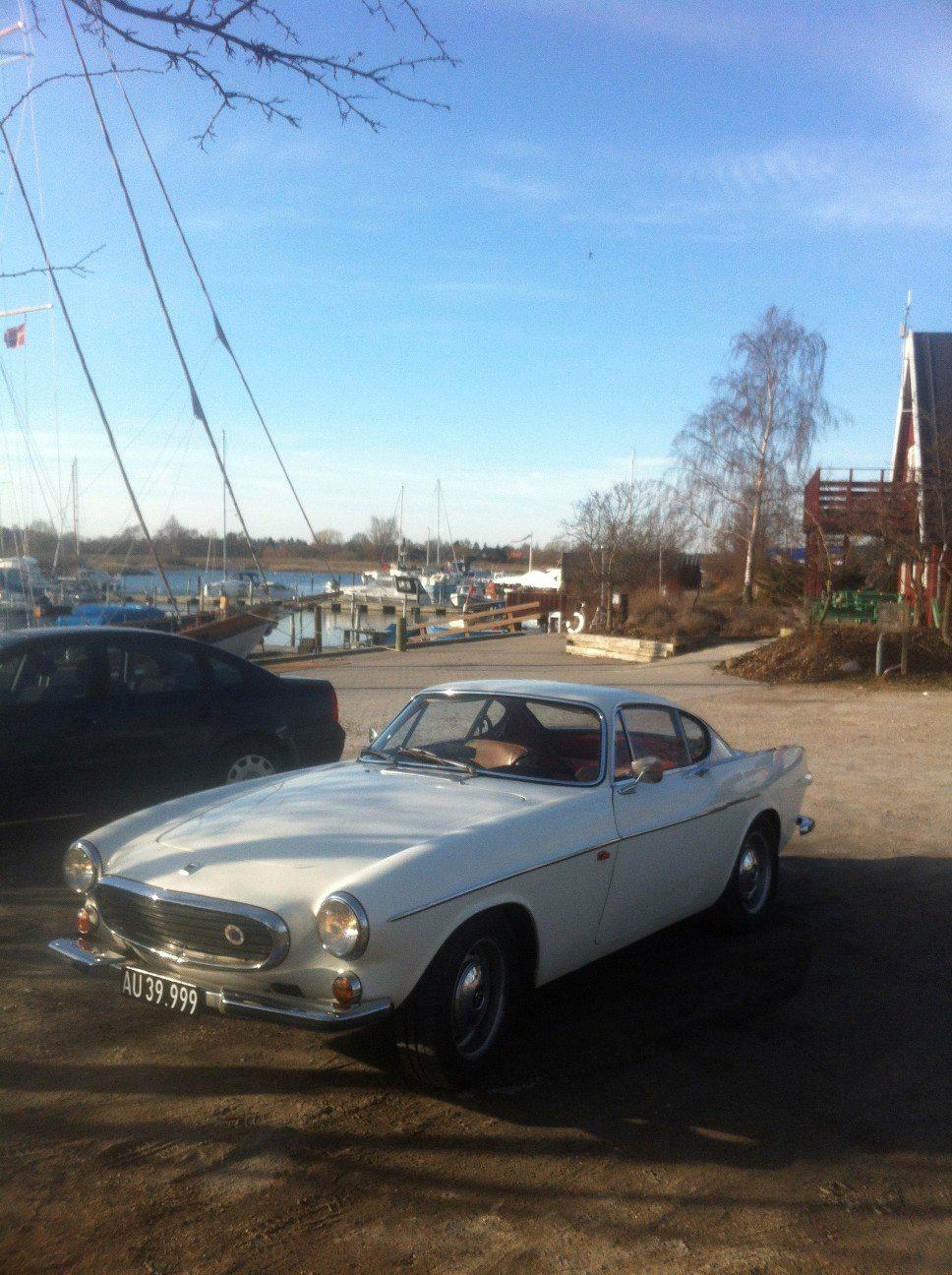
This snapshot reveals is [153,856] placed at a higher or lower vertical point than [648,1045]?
higher

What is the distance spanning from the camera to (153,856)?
439 centimetres

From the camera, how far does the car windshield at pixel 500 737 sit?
17.5ft

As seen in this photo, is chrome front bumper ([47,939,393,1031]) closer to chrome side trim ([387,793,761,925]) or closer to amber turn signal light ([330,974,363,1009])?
amber turn signal light ([330,974,363,1009])

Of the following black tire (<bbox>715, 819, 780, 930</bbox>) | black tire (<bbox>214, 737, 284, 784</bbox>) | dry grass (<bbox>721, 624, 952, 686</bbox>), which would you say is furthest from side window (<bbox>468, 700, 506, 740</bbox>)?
dry grass (<bbox>721, 624, 952, 686</bbox>)

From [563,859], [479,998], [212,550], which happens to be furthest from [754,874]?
[212,550]

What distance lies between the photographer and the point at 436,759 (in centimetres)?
548

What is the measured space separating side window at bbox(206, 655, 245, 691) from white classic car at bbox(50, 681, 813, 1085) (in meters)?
2.61

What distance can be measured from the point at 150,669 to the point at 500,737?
10.3 feet

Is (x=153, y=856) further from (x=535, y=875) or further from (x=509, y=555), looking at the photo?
(x=509, y=555)

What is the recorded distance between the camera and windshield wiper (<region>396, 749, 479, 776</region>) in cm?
534

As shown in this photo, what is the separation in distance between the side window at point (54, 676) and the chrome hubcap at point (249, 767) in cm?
114

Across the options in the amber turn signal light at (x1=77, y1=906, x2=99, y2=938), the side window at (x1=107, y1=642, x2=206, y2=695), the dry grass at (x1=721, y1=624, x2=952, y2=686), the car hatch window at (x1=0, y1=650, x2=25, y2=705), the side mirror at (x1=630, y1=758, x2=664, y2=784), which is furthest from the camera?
the dry grass at (x1=721, y1=624, x2=952, y2=686)

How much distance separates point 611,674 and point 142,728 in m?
14.3

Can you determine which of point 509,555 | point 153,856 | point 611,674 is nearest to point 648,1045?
point 153,856
